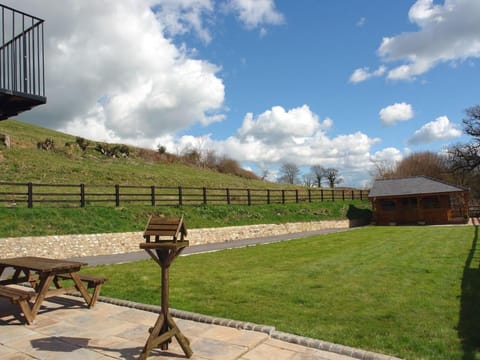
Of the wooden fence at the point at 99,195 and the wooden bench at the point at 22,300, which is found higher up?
the wooden fence at the point at 99,195

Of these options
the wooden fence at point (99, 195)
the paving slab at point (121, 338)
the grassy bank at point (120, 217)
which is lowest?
the paving slab at point (121, 338)

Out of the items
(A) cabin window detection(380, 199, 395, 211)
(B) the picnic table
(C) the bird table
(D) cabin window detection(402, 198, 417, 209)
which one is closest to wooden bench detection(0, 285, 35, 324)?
(B) the picnic table

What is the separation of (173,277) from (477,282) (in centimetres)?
595

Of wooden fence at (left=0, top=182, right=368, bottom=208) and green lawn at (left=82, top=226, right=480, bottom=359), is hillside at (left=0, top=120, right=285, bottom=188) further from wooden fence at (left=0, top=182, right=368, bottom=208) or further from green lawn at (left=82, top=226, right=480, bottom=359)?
green lawn at (left=82, top=226, right=480, bottom=359)

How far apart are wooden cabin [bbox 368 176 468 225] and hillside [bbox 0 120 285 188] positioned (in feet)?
43.8

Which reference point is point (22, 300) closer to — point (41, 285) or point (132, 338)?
point (41, 285)

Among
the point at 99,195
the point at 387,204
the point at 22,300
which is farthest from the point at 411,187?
the point at 22,300

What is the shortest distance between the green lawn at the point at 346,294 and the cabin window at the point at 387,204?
17.3 metres

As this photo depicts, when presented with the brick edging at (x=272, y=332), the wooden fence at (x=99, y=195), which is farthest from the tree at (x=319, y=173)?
the brick edging at (x=272, y=332)

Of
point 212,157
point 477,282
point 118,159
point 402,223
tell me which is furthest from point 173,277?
point 212,157

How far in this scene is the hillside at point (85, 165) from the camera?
22922 millimetres

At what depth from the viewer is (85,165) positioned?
27.9 metres

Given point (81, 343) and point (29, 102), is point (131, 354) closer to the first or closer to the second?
point (81, 343)

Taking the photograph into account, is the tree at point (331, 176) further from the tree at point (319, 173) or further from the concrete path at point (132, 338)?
the concrete path at point (132, 338)
